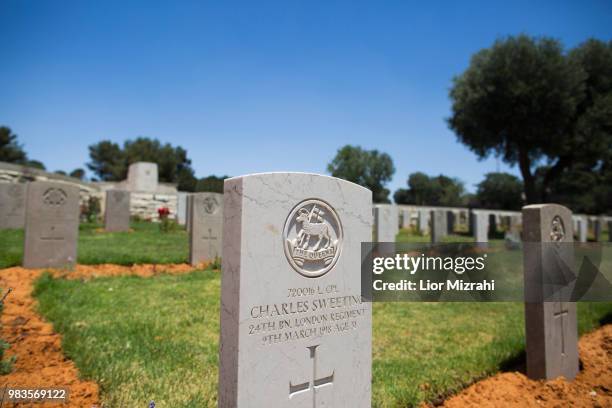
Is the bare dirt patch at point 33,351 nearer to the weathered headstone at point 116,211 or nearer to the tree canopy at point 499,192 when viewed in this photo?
the weathered headstone at point 116,211

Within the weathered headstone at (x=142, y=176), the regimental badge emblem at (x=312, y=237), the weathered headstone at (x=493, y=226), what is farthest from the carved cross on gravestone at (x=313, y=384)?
the weathered headstone at (x=142, y=176)

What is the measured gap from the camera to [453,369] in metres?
3.47

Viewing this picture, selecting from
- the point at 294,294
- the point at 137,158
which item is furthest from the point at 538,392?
the point at 137,158

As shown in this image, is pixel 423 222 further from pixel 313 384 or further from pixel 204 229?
pixel 313 384

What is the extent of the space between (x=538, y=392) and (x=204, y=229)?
669cm

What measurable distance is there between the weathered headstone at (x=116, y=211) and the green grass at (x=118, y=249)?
70.4 inches

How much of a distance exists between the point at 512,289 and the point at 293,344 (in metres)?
6.69

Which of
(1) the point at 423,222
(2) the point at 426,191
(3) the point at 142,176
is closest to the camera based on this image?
(1) the point at 423,222

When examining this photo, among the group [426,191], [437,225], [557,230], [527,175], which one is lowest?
[557,230]

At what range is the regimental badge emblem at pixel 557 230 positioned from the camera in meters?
3.66

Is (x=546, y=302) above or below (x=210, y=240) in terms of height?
below

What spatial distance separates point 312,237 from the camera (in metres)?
2.29

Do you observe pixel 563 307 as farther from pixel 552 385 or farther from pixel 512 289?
pixel 512 289

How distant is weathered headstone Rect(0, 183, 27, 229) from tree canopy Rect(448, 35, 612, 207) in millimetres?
21125
